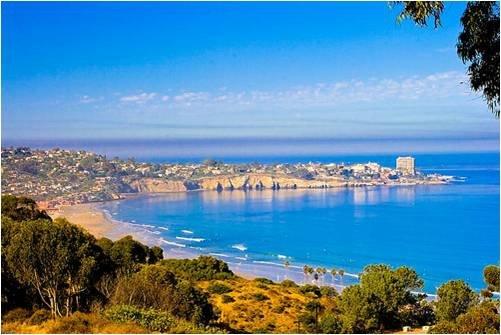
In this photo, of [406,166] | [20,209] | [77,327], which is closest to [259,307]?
[20,209]

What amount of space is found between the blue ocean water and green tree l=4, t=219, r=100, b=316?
109ft

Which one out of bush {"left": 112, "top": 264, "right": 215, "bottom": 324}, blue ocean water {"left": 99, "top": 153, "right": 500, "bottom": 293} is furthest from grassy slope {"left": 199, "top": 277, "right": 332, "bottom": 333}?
blue ocean water {"left": 99, "top": 153, "right": 500, "bottom": 293}

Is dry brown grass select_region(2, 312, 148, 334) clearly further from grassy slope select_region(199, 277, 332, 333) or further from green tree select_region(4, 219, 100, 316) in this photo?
grassy slope select_region(199, 277, 332, 333)

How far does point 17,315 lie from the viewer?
6387mm

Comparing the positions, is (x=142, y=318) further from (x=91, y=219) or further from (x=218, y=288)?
(x=91, y=219)

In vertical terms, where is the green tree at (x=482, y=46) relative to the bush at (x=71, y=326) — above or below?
above

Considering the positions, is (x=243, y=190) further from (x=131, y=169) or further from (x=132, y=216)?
(x=132, y=216)

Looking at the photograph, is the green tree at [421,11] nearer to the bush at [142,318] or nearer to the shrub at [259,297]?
the bush at [142,318]

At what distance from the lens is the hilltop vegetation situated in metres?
6.20

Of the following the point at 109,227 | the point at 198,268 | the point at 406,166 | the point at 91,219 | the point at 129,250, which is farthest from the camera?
the point at 406,166

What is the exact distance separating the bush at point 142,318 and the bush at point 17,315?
0.97 meters

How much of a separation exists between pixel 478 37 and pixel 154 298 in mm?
5580

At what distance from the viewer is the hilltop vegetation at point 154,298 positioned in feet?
20.3

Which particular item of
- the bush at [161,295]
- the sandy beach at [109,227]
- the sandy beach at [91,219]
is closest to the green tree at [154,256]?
the bush at [161,295]
